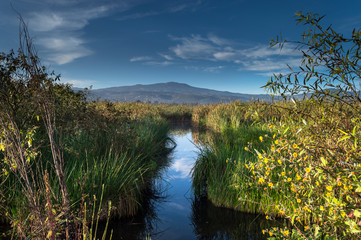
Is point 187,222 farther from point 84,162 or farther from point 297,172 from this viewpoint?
point 84,162

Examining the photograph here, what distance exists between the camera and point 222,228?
479cm

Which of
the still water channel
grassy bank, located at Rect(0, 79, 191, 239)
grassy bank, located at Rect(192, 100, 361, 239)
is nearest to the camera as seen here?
grassy bank, located at Rect(192, 100, 361, 239)

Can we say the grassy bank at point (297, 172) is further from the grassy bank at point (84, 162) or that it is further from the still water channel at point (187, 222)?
the grassy bank at point (84, 162)

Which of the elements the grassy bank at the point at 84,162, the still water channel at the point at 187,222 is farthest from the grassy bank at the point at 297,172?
the grassy bank at the point at 84,162

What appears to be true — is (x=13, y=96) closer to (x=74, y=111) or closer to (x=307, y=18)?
(x=74, y=111)

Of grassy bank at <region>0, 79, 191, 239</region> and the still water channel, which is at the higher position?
grassy bank at <region>0, 79, 191, 239</region>

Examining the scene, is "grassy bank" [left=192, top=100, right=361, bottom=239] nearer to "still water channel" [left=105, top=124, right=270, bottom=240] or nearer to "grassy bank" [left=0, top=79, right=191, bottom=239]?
"still water channel" [left=105, top=124, right=270, bottom=240]

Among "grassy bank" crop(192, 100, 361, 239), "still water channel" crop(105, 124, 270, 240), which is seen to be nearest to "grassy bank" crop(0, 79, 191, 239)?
"still water channel" crop(105, 124, 270, 240)

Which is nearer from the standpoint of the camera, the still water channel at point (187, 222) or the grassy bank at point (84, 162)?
the grassy bank at point (84, 162)

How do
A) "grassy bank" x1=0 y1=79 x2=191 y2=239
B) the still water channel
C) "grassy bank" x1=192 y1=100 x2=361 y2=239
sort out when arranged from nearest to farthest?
1. "grassy bank" x1=192 y1=100 x2=361 y2=239
2. "grassy bank" x1=0 y1=79 x2=191 y2=239
3. the still water channel

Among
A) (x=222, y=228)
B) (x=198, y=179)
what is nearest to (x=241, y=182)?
(x=222, y=228)

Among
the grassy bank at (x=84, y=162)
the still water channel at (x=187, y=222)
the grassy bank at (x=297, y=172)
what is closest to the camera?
the grassy bank at (x=297, y=172)

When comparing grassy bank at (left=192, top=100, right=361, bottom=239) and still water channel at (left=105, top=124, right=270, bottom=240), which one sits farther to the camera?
still water channel at (left=105, top=124, right=270, bottom=240)

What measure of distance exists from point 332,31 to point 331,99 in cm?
84
